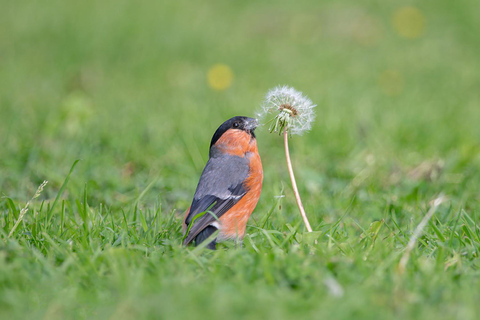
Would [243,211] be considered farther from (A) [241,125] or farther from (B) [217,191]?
(A) [241,125]

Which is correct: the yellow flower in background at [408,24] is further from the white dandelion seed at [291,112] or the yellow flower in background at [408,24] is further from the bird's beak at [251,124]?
the white dandelion seed at [291,112]

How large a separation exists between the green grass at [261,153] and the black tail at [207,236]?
0.51 ft

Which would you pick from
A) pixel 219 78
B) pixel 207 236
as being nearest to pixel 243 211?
pixel 207 236

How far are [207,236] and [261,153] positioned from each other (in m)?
2.50

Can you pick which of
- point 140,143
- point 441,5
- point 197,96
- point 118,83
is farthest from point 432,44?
point 140,143

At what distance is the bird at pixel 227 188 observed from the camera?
3684 millimetres

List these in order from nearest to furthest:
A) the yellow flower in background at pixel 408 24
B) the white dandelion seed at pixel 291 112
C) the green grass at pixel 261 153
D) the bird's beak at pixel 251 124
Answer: the green grass at pixel 261 153
the white dandelion seed at pixel 291 112
the bird's beak at pixel 251 124
the yellow flower in background at pixel 408 24

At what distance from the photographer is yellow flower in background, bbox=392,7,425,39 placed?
33.2 ft

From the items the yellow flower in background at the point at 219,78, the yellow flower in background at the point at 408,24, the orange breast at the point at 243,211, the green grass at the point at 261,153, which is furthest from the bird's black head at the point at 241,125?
the yellow flower in background at the point at 408,24

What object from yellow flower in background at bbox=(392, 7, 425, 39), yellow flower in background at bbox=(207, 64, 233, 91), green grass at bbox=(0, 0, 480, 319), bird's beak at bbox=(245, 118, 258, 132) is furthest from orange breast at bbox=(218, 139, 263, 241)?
yellow flower in background at bbox=(392, 7, 425, 39)

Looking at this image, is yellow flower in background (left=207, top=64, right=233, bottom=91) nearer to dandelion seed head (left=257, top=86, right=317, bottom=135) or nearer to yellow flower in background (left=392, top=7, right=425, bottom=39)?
yellow flower in background (left=392, top=7, right=425, bottom=39)

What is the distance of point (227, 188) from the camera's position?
389 cm

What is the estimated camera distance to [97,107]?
7.31m

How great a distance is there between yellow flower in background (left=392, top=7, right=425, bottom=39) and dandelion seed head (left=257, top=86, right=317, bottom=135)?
719cm
